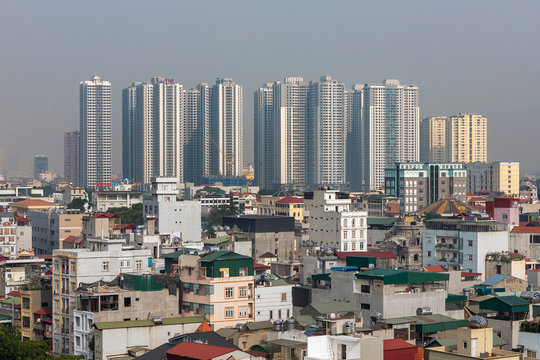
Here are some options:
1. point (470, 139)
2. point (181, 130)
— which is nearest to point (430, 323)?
point (470, 139)

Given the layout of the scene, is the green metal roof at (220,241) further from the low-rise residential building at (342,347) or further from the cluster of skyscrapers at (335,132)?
the cluster of skyscrapers at (335,132)

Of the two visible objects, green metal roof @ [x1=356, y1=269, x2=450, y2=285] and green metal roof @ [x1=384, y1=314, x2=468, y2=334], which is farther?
green metal roof @ [x1=356, y1=269, x2=450, y2=285]

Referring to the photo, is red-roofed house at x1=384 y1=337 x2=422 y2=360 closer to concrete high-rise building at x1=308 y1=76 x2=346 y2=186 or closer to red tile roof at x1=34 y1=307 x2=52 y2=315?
red tile roof at x1=34 y1=307 x2=52 y2=315

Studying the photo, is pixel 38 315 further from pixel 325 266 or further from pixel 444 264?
pixel 444 264

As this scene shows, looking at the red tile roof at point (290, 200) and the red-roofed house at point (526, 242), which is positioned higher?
the red tile roof at point (290, 200)

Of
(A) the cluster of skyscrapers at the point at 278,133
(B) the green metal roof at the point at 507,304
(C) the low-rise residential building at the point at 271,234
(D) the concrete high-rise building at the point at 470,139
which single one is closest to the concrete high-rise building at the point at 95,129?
(A) the cluster of skyscrapers at the point at 278,133

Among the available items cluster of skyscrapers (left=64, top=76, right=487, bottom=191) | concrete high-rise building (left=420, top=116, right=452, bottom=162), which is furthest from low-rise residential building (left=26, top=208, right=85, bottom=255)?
concrete high-rise building (left=420, top=116, right=452, bottom=162)

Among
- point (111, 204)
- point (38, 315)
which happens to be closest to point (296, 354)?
point (38, 315)
